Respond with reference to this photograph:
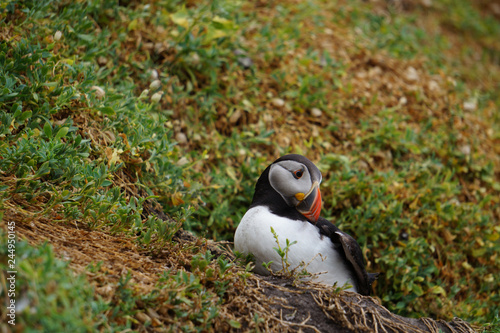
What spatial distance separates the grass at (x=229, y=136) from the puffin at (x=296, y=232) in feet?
1.28

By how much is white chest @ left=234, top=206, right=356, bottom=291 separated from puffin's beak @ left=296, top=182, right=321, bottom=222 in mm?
78

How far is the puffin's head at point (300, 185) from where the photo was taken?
2.89 m

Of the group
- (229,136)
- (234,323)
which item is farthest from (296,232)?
(229,136)

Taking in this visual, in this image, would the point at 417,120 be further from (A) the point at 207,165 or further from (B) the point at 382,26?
(A) the point at 207,165

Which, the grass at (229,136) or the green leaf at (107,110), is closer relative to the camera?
the grass at (229,136)

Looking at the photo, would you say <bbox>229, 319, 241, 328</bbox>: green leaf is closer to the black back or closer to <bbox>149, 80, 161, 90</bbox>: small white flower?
the black back

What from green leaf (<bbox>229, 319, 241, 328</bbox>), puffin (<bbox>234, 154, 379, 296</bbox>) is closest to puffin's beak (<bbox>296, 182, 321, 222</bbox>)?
puffin (<bbox>234, 154, 379, 296</bbox>)

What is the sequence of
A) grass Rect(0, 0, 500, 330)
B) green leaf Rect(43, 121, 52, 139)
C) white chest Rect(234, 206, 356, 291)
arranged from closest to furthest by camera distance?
grass Rect(0, 0, 500, 330)
green leaf Rect(43, 121, 52, 139)
white chest Rect(234, 206, 356, 291)

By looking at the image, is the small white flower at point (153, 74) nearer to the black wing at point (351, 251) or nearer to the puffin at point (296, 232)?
the puffin at point (296, 232)

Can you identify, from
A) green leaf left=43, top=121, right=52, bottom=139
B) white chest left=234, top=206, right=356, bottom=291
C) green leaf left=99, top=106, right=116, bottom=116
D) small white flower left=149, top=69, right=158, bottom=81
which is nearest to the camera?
green leaf left=43, top=121, right=52, bottom=139

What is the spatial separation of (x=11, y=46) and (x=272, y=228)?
2.26 m

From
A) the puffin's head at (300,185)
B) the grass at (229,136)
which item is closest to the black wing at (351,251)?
the puffin's head at (300,185)

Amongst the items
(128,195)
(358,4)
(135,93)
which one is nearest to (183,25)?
(135,93)

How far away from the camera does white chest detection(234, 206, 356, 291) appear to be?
272 centimetres
